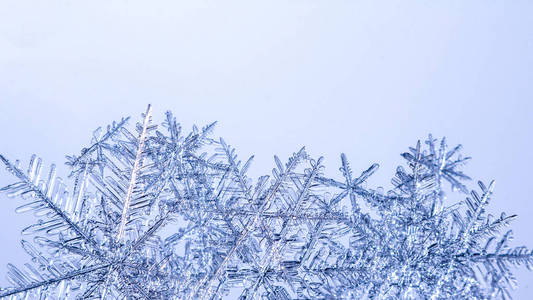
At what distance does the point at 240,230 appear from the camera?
81 cm

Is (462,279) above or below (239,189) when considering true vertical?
below

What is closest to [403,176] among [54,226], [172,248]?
[172,248]

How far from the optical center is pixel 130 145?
30.7 inches

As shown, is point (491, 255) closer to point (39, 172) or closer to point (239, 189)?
point (239, 189)

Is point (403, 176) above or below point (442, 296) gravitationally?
above

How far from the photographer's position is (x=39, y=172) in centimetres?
69

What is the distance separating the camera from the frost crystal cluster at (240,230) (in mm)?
699

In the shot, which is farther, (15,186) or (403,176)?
(403,176)

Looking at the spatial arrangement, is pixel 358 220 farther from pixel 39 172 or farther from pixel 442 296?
pixel 39 172

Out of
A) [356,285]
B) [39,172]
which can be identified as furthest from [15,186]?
[356,285]

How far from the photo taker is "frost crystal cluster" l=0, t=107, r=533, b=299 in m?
0.70

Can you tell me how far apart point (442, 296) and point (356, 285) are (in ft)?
0.39

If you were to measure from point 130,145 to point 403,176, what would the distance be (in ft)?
1.40

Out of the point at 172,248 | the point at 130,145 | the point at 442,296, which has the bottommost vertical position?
the point at 442,296
